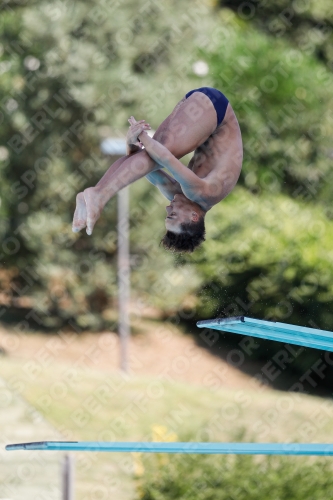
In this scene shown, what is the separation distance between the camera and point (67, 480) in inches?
244

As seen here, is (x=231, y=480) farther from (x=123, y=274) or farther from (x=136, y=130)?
(x=123, y=274)

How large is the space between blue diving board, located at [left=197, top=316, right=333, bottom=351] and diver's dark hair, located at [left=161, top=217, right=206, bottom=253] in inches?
20.2

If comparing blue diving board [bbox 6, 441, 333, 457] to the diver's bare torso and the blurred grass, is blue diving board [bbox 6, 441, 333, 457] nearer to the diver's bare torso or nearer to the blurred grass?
the diver's bare torso

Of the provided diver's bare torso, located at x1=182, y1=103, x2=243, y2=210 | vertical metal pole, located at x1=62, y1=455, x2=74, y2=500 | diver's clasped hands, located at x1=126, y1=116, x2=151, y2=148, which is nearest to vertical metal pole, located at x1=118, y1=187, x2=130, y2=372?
vertical metal pole, located at x1=62, y1=455, x2=74, y2=500

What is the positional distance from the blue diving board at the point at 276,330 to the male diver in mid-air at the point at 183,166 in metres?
0.64

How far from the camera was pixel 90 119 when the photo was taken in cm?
1292

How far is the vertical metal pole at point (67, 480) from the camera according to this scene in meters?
6.16

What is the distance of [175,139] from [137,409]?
6.29m

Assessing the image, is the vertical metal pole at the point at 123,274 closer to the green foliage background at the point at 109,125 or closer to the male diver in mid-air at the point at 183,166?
the green foliage background at the point at 109,125

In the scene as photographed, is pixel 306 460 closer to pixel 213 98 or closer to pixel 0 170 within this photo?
pixel 213 98

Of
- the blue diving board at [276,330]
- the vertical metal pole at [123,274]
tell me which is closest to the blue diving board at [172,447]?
the blue diving board at [276,330]

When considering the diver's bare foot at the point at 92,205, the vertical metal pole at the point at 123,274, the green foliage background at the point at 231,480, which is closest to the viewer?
the diver's bare foot at the point at 92,205

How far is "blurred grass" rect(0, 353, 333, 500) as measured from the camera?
993 centimetres

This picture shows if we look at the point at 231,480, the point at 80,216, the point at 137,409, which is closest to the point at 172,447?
the point at 80,216
